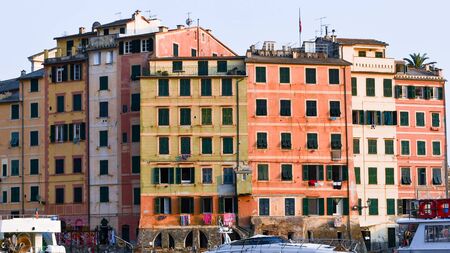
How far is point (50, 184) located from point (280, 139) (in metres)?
19.6

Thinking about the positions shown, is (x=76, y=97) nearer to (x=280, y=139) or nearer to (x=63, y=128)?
(x=63, y=128)

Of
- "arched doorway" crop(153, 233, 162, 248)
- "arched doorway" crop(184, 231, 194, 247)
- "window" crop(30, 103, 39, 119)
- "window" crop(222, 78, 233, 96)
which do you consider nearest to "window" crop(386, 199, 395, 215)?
"window" crop(222, 78, 233, 96)

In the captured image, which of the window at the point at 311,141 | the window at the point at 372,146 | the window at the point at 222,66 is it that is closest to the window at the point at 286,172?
the window at the point at 311,141

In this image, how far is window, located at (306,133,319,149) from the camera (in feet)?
285

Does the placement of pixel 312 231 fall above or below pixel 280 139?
below

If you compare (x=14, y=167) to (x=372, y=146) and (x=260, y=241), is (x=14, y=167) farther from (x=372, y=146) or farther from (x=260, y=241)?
(x=260, y=241)

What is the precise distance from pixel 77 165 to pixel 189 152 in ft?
36.3

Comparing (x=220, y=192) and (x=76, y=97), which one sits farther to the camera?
(x=76, y=97)

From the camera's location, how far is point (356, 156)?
3546 inches

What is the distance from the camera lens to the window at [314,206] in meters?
86.3

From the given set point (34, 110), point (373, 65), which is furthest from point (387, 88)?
point (34, 110)

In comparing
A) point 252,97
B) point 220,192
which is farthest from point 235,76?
point 220,192

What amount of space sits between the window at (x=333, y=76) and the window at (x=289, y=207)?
31.4 ft

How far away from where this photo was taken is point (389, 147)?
9112 centimetres
